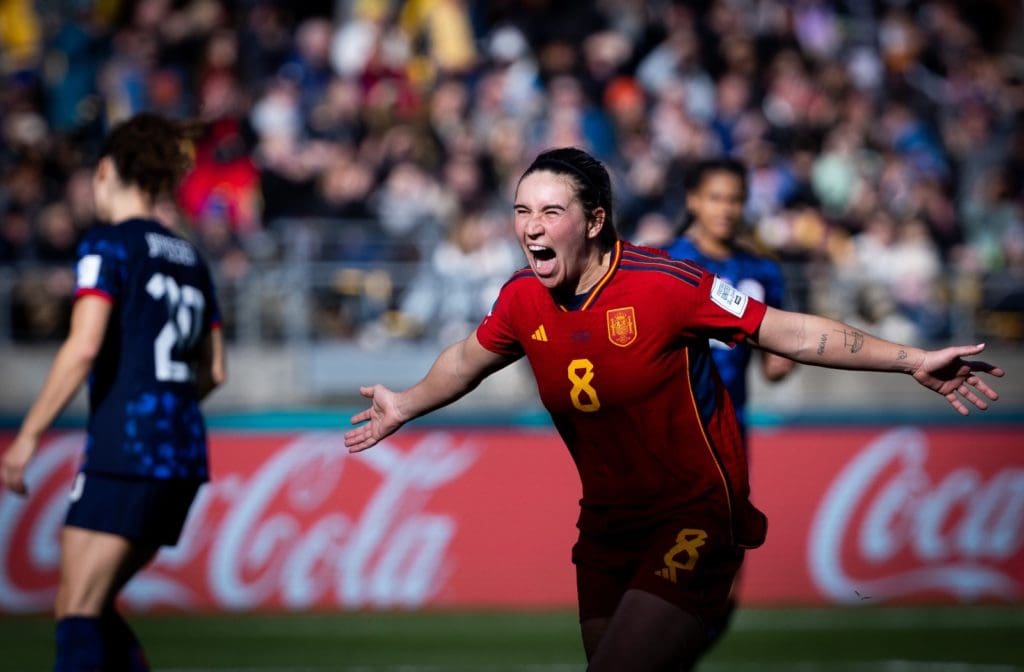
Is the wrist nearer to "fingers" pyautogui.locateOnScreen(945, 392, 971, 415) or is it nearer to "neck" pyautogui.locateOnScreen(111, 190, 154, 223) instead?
"fingers" pyautogui.locateOnScreen(945, 392, 971, 415)

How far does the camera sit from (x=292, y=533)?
11.8 meters

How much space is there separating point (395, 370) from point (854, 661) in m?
4.98

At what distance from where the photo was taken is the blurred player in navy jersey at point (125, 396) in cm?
591

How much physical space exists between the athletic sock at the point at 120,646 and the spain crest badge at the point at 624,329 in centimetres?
238

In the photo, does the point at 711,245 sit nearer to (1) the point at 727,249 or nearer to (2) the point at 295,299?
(1) the point at 727,249

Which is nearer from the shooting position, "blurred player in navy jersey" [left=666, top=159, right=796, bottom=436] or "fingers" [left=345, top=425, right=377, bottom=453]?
"fingers" [left=345, top=425, right=377, bottom=453]

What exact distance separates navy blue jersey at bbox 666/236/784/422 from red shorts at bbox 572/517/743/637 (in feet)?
7.26

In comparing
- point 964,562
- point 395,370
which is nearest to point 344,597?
point 395,370

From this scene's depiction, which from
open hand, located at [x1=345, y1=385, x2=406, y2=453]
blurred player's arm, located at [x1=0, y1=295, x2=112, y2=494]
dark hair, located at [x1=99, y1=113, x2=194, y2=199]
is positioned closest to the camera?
open hand, located at [x1=345, y1=385, x2=406, y2=453]

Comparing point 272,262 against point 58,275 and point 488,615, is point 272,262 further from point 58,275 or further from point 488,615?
point 488,615

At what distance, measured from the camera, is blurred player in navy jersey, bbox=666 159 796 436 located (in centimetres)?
765

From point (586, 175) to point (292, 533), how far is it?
721 cm

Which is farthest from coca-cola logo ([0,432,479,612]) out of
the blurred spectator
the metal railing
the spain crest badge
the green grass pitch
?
the spain crest badge

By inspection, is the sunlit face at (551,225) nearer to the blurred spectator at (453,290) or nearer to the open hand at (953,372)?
the open hand at (953,372)
